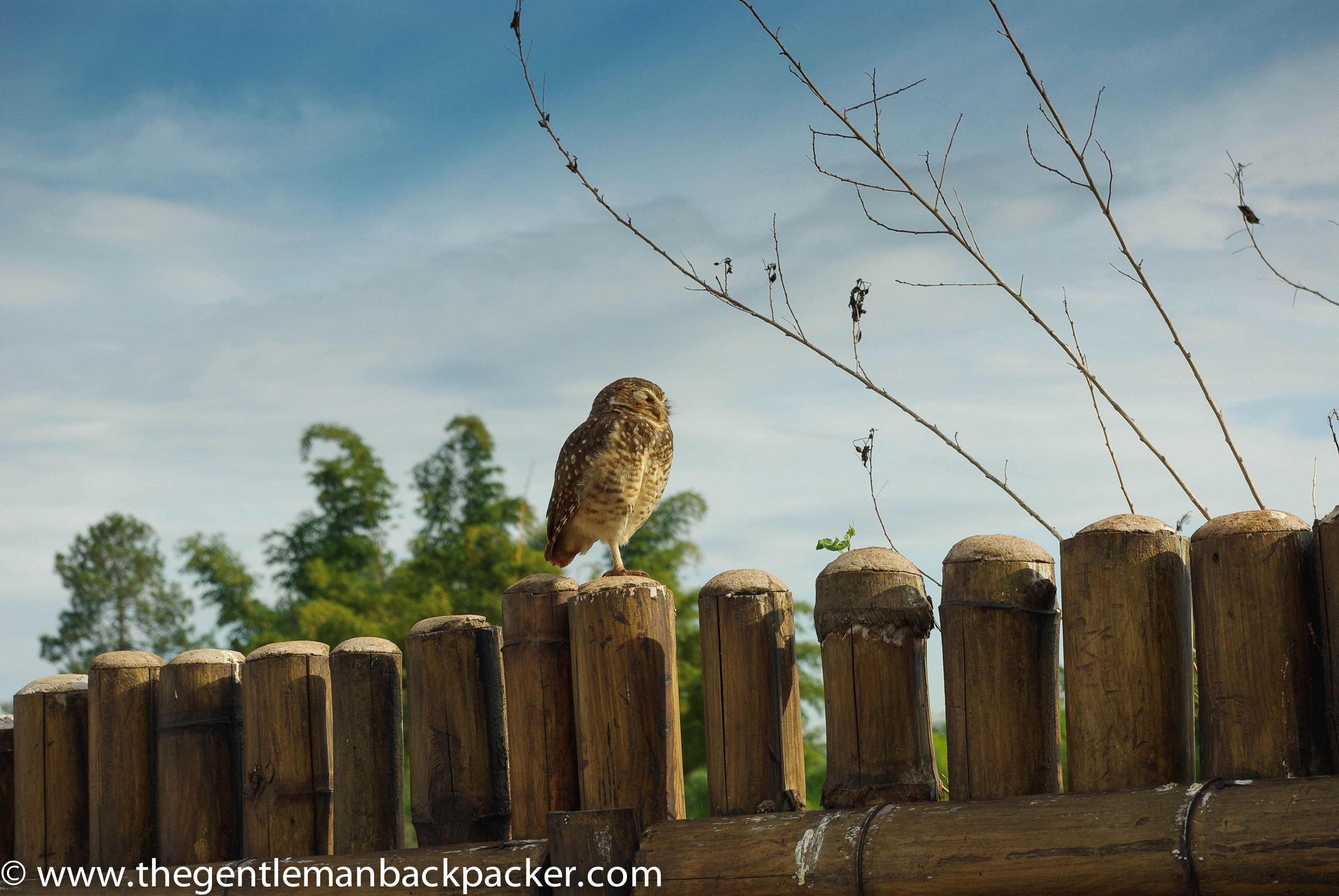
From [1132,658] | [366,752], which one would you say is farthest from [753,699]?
[366,752]

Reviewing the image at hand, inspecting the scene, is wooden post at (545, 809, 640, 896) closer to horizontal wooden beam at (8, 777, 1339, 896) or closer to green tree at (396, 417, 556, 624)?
horizontal wooden beam at (8, 777, 1339, 896)

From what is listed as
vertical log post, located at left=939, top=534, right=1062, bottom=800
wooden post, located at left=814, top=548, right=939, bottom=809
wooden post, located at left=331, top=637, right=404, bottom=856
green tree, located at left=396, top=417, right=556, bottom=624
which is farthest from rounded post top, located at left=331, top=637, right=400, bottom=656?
green tree, located at left=396, top=417, right=556, bottom=624

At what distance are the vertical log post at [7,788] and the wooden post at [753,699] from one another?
310 cm

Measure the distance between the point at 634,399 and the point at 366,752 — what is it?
2065 mm

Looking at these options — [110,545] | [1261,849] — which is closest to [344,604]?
[110,545]

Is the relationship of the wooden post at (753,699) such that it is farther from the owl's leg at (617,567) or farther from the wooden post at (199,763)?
the wooden post at (199,763)

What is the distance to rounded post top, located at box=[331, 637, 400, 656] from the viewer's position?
148 inches

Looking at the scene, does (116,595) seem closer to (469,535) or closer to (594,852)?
(469,535)

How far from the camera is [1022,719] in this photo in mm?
2875

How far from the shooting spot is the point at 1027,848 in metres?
2.62

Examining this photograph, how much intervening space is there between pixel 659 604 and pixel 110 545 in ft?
89.8

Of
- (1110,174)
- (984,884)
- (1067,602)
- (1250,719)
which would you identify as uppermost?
(1110,174)

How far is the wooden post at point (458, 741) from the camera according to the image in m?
3.60

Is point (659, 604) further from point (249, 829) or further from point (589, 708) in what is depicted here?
point (249, 829)
